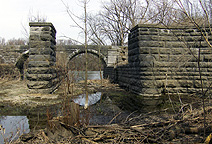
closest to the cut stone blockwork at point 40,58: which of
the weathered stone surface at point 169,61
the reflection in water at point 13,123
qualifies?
the reflection in water at point 13,123

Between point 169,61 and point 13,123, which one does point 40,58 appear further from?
point 169,61

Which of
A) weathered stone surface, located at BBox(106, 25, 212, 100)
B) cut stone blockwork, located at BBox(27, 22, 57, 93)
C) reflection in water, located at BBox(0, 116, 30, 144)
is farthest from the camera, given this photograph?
weathered stone surface, located at BBox(106, 25, 212, 100)

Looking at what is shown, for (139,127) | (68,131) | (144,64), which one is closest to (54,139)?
(68,131)

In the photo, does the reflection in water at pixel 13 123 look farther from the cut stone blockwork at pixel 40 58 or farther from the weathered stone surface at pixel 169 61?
the weathered stone surface at pixel 169 61

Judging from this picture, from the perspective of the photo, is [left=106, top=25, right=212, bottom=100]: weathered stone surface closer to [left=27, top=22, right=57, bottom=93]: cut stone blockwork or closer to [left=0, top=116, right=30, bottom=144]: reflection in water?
[left=27, top=22, right=57, bottom=93]: cut stone blockwork

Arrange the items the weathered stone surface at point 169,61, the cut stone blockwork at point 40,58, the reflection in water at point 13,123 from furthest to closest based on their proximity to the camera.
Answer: the weathered stone surface at point 169,61 → the cut stone blockwork at point 40,58 → the reflection in water at point 13,123

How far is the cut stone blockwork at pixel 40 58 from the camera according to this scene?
22.6 feet

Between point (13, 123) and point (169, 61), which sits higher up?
point (169, 61)

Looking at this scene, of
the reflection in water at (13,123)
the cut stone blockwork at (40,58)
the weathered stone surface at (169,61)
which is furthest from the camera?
the weathered stone surface at (169,61)

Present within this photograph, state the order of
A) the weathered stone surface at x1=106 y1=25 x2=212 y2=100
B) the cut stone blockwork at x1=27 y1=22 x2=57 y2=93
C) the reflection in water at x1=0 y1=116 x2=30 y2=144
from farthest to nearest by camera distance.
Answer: the weathered stone surface at x1=106 y1=25 x2=212 y2=100 → the cut stone blockwork at x1=27 y1=22 x2=57 y2=93 → the reflection in water at x1=0 y1=116 x2=30 y2=144

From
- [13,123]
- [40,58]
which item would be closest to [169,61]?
[40,58]

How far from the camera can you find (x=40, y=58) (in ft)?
23.1

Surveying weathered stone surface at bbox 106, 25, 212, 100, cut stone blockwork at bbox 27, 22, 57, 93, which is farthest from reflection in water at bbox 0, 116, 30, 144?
weathered stone surface at bbox 106, 25, 212, 100

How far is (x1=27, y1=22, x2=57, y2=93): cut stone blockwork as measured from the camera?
22.6 feet
